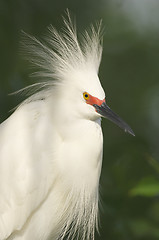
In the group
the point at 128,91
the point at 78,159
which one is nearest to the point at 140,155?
the point at 78,159

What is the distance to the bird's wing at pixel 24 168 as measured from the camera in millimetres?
2178

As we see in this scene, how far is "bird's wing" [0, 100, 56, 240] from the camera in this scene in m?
2.18

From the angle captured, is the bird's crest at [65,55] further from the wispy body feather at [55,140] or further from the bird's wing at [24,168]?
the bird's wing at [24,168]

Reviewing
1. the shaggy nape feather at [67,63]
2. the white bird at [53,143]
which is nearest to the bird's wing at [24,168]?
the white bird at [53,143]

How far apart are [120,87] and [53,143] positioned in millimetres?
1717

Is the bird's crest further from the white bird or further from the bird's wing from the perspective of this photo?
the bird's wing

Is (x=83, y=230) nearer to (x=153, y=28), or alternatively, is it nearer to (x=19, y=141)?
(x=19, y=141)

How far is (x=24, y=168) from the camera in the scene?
2170 millimetres

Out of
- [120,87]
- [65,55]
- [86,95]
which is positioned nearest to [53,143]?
[86,95]

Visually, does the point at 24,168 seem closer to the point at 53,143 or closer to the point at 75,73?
the point at 53,143

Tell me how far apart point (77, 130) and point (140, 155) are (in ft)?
1.71

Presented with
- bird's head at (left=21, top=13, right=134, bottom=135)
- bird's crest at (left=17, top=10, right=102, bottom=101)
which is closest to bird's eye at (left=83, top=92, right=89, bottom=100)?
bird's head at (left=21, top=13, right=134, bottom=135)

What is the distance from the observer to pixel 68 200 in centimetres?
233

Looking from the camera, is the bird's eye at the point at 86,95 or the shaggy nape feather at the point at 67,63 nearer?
the bird's eye at the point at 86,95
